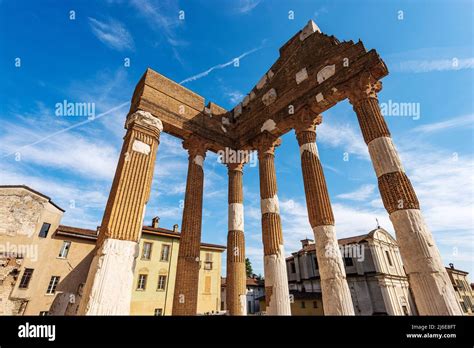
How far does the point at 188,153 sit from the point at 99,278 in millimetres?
7149

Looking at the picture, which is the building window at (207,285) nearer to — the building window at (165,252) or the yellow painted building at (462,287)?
the building window at (165,252)

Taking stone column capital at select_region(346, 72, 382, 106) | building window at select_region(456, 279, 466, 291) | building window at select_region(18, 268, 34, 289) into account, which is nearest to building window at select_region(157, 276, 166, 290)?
building window at select_region(18, 268, 34, 289)

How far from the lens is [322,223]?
8617mm

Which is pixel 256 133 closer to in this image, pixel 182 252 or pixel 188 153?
pixel 188 153

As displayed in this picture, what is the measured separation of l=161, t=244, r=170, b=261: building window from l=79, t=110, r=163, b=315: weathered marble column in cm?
2189

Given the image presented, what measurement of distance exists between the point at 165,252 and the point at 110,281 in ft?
77.2

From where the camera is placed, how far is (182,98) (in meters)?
12.2

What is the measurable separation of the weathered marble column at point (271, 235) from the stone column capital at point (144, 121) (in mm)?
5260

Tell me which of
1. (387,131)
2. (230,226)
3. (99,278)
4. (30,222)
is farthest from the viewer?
(30,222)

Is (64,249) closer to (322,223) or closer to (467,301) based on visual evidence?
(322,223)

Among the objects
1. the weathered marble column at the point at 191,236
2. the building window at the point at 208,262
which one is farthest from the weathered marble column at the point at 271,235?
the building window at the point at 208,262

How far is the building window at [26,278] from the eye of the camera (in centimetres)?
2126

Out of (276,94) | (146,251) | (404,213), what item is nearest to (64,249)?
(146,251)

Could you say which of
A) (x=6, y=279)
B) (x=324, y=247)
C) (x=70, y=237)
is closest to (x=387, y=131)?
(x=324, y=247)
